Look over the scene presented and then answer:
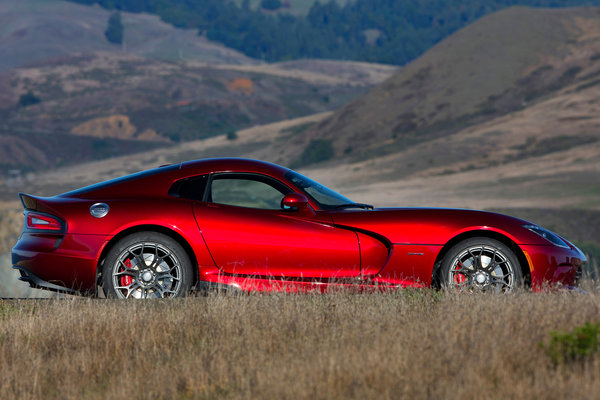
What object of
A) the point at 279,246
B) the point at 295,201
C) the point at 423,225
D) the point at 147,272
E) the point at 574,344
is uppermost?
the point at 295,201

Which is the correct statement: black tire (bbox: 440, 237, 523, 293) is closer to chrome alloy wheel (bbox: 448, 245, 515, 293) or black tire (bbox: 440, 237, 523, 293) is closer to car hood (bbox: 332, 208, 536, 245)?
chrome alloy wheel (bbox: 448, 245, 515, 293)

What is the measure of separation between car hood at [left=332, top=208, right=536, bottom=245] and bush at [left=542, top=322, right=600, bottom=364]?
185cm

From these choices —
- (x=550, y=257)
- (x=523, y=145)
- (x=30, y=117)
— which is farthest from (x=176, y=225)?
(x=30, y=117)

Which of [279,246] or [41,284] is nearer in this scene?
[279,246]

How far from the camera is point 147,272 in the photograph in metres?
6.73

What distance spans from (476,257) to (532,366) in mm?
2075

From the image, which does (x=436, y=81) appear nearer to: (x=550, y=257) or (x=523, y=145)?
(x=523, y=145)

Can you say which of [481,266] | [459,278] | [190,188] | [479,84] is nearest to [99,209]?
[190,188]

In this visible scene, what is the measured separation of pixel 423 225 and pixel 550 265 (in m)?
1.09

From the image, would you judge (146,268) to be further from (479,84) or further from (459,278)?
(479,84)

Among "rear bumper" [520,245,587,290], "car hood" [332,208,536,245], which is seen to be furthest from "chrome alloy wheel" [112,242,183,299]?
"rear bumper" [520,245,587,290]

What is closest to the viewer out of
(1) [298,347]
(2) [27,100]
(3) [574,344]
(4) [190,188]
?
(3) [574,344]

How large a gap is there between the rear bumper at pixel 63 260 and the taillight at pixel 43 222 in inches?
2.4

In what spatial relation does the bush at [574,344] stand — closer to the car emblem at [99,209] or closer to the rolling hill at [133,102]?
the car emblem at [99,209]
